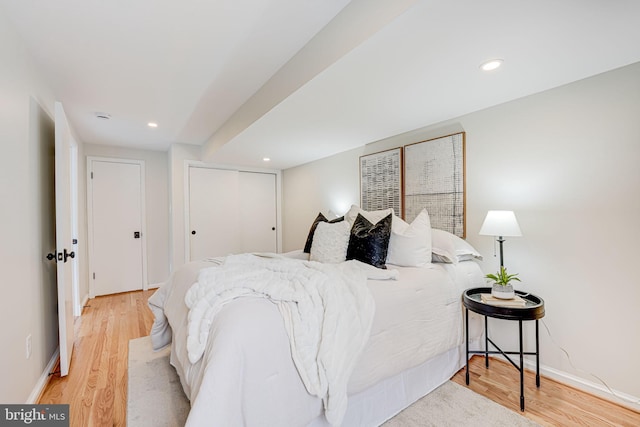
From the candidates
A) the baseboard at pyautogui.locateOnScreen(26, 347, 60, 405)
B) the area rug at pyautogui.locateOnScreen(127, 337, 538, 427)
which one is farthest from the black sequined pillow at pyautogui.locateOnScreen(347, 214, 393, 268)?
the baseboard at pyautogui.locateOnScreen(26, 347, 60, 405)

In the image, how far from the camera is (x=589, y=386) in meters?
1.84

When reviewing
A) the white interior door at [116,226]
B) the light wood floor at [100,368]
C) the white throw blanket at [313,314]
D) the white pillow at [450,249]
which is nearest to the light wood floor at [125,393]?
the light wood floor at [100,368]

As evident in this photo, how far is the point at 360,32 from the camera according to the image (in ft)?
4.55

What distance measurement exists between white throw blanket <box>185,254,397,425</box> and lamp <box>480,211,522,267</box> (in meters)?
1.01

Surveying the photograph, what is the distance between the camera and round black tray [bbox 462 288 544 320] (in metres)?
1.70

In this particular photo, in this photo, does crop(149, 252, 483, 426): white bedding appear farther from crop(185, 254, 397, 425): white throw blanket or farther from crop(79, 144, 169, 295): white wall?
crop(79, 144, 169, 295): white wall

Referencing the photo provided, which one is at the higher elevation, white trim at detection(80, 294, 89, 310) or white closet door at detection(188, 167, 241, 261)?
white closet door at detection(188, 167, 241, 261)

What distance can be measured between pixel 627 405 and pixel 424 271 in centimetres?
137

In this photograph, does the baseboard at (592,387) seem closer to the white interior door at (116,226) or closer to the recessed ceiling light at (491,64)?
the recessed ceiling light at (491,64)

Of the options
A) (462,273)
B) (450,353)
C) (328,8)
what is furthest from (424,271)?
(328,8)

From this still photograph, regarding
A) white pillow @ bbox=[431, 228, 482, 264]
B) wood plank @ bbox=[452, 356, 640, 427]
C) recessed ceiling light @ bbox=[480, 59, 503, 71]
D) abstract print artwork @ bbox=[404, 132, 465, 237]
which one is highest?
recessed ceiling light @ bbox=[480, 59, 503, 71]

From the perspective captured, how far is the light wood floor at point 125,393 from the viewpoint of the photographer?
1.63 metres

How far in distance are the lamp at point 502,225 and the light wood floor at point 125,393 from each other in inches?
41.4

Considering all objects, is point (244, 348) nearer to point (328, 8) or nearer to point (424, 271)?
point (424, 271)
